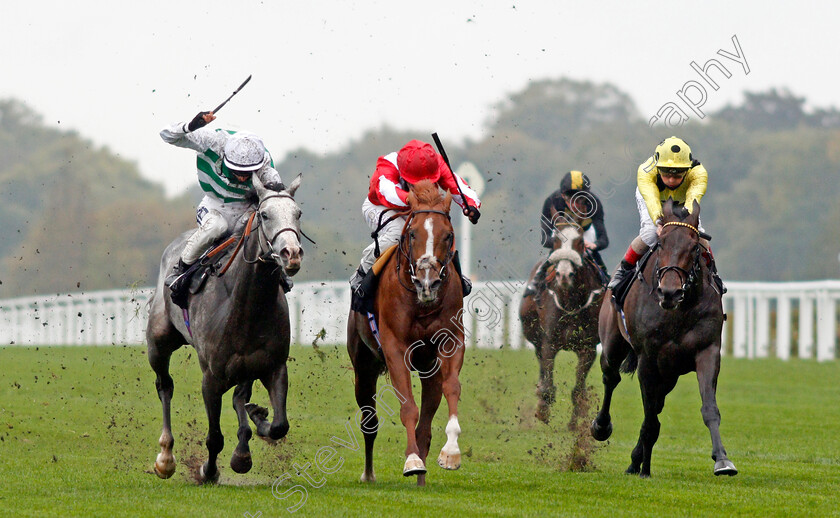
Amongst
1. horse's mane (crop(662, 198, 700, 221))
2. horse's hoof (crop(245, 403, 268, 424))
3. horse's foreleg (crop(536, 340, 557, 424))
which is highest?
horse's mane (crop(662, 198, 700, 221))

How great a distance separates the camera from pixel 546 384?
37.3ft

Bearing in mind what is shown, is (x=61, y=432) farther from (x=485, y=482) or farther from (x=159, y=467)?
(x=485, y=482)

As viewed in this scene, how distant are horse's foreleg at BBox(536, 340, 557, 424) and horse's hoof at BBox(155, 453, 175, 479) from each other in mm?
3642

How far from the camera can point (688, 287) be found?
8141mm

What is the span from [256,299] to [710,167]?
1545 inches

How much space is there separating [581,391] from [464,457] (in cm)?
144

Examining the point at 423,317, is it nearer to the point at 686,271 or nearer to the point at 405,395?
the point at 405,395


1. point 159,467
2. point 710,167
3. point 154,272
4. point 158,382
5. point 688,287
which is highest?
point 710,167

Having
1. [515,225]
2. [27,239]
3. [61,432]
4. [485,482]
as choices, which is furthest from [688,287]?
[27,239]

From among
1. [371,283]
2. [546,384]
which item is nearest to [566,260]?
[546,384]

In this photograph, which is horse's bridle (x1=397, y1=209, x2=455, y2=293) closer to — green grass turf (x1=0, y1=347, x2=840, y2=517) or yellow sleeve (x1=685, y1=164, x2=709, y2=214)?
green grass turf (x1=0, y1=347, x2=840, y2=517)

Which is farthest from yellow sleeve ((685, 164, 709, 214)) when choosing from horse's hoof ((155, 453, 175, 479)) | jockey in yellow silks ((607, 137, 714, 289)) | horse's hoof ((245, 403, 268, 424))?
horse's hoof ((155, 453, 175, 479))

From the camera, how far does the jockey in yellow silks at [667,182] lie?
27.7 ft

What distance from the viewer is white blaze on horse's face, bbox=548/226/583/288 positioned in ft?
38.3
